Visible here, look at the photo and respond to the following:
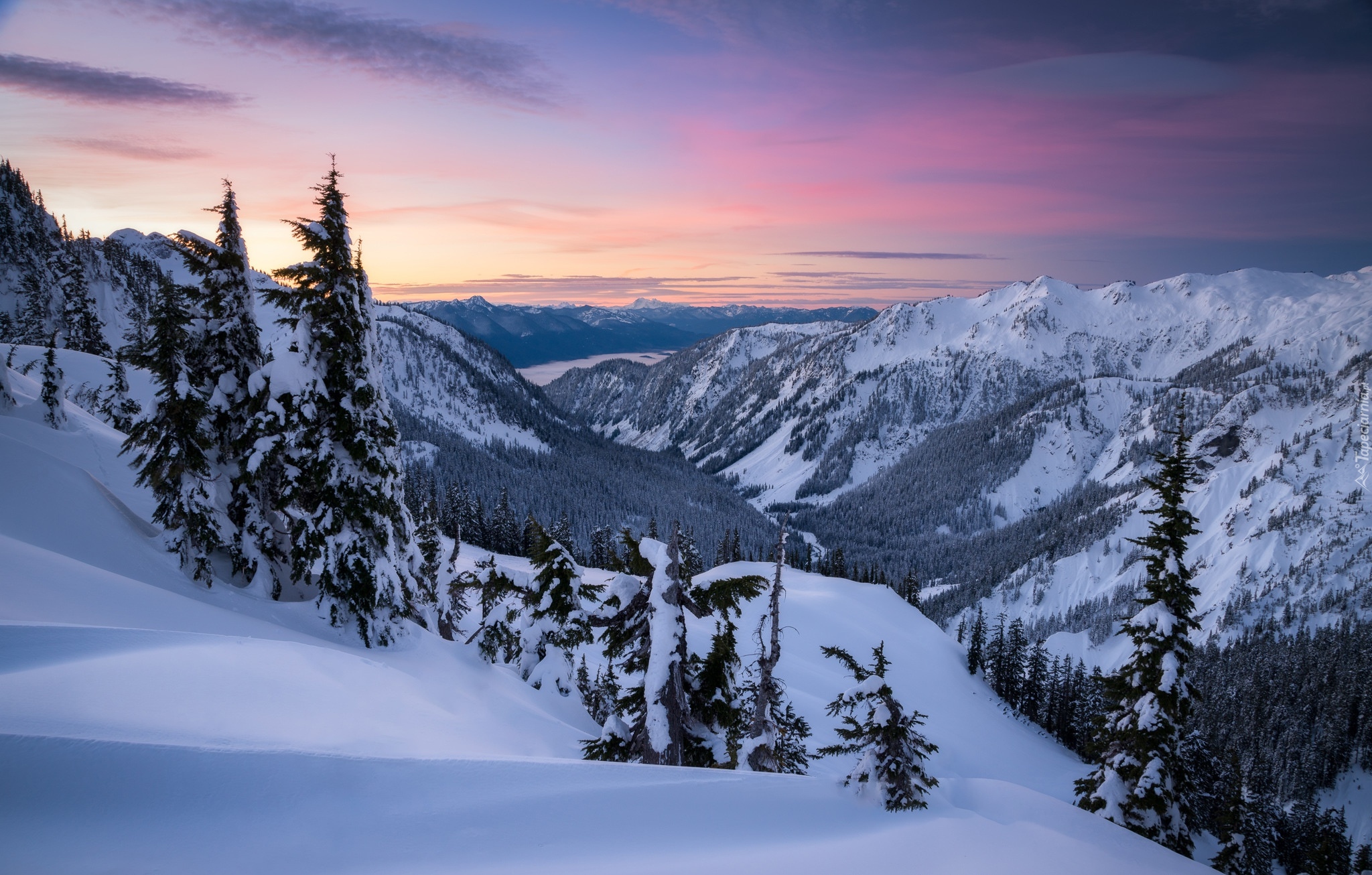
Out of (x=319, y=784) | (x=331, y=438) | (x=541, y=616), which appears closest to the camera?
(x=319, y=784)

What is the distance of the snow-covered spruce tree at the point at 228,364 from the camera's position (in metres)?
14.6

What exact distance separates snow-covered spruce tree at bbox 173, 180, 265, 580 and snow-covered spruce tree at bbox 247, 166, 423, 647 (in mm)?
1064

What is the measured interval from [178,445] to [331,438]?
377cm

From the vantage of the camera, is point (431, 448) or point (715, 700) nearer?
point (715, 700)

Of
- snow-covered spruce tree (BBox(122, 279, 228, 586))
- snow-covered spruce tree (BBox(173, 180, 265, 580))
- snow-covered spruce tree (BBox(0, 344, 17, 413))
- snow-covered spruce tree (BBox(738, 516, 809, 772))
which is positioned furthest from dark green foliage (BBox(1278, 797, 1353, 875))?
snow-covered spruce tree (BBox(0, 344, 17, 413))

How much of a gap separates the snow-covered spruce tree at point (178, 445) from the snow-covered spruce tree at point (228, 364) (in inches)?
13.7

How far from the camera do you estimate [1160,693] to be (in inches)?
606

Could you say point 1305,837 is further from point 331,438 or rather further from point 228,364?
point 228,364

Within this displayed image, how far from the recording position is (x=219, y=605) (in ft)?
40.4

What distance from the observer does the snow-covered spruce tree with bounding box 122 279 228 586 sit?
1349 cm

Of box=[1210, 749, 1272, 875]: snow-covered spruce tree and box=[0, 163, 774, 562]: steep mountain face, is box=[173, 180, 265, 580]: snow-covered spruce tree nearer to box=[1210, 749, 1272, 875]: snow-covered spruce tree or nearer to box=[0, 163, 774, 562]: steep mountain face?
box=[0, 163, 774, 562]: steep mountain face

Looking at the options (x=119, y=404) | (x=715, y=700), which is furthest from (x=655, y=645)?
(x=119, y=404)

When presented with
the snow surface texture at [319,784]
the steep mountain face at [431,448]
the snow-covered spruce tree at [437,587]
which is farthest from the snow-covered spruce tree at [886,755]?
the steep mountain face at [431,448]

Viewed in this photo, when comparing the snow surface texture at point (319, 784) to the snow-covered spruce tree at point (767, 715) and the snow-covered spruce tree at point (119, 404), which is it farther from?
the snow-covered spruce tree at point (119, 404)
